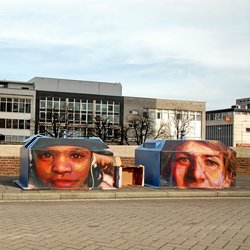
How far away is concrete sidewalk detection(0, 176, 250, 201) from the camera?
1240 centimetres

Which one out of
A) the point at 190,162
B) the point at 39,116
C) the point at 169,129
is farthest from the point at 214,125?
the point at 190,162

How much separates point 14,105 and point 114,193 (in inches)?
3451

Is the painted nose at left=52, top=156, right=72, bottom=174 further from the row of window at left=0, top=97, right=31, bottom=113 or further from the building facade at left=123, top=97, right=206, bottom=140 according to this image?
the building facade at left=123, top=97, right=206, bottom=140

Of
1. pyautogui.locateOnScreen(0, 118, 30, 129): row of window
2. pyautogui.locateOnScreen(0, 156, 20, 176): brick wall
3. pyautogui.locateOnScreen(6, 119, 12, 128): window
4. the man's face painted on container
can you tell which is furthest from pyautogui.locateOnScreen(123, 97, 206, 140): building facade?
the man's face painted on container

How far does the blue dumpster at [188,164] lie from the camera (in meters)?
14.8

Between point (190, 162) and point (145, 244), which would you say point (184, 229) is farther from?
point (190, 162)

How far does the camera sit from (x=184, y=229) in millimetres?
7805

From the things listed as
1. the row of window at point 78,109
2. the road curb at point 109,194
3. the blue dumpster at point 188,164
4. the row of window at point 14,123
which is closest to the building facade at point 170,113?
the row of window at point 78,109

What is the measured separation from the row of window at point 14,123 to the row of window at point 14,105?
A: 86.7 inches

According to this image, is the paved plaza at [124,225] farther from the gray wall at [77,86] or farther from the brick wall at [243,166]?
the gray wall at [77,86]

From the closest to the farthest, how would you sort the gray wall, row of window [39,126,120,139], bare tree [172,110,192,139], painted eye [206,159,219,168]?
painted eye [206,159,219,168] < row of window [39,126,120,139] < bare tree [172,110,192,139] < the gray wall

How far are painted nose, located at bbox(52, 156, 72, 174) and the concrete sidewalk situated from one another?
760mm

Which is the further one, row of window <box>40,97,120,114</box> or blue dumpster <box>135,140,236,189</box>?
row of window <box>40,97,120,114</box>

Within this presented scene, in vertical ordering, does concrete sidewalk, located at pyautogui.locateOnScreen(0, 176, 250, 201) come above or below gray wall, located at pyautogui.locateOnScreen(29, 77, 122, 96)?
below
